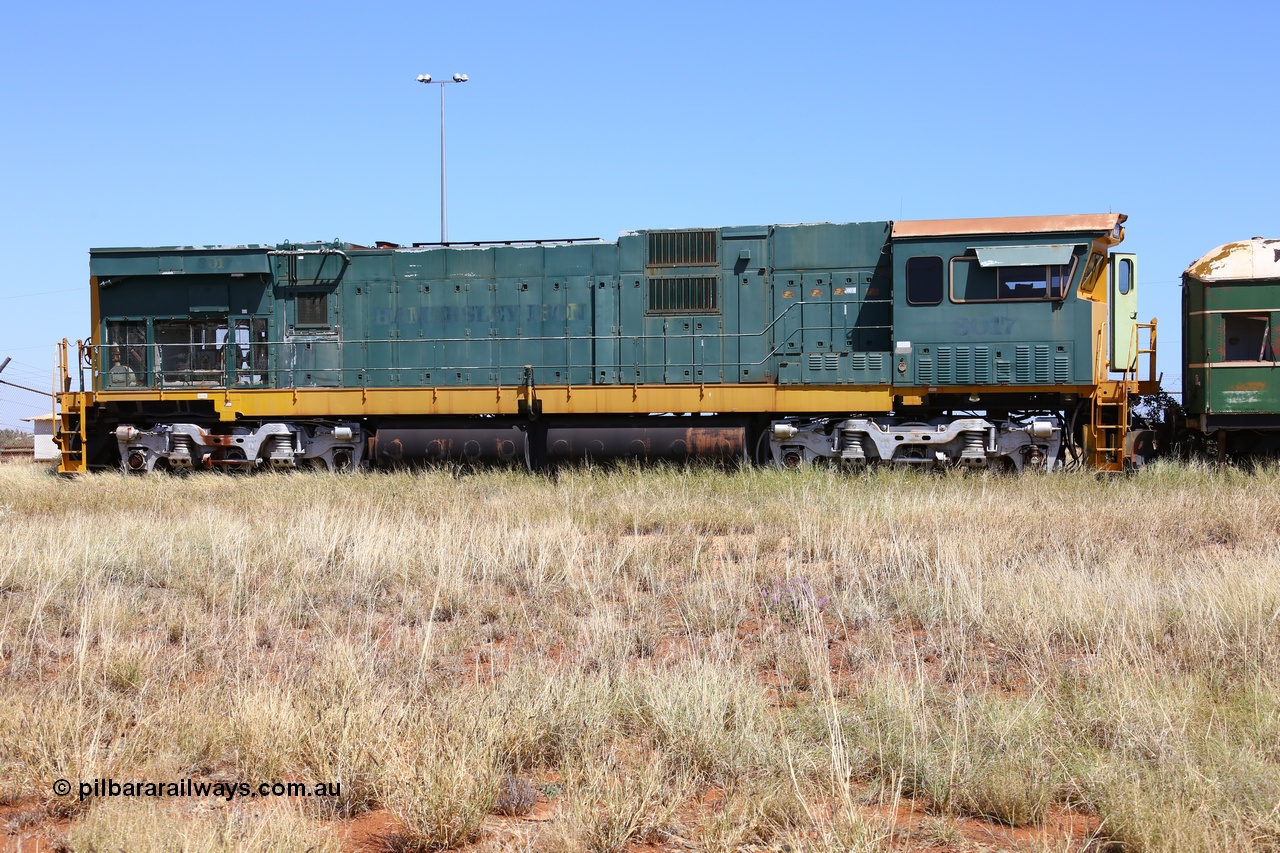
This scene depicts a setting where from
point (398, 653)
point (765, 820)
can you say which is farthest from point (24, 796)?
point (765, 820)

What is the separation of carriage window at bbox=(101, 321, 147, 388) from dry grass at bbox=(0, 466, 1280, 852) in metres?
6.36

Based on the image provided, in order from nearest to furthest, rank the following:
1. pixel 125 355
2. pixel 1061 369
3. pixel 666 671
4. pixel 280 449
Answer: pixel 666 671 < pixel 1061 369 < pixel 280 449 < pixel 125 355

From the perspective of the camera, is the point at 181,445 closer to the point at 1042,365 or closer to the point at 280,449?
the point at 280,449

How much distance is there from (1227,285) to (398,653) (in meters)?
13.5

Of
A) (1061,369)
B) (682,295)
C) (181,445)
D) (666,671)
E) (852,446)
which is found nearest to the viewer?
(666,671)

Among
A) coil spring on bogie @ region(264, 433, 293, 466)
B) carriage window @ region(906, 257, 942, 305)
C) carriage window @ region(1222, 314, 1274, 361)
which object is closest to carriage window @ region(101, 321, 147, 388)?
coil spring on bogie @ region(264, 433, 293, 466)

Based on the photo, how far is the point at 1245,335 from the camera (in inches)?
590

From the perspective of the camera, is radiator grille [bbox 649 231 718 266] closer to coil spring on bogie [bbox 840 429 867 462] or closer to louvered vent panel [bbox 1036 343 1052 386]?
coil spring on bogie [bbox 840 429 867 462]

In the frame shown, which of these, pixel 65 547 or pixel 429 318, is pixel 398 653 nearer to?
pixel 65 547

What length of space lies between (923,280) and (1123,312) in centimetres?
292

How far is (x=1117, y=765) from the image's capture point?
14.3ft

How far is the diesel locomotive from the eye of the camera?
48.8 ft

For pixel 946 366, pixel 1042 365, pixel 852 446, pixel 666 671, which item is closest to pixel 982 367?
pixel 946 366

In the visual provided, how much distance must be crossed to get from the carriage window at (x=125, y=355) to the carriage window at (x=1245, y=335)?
53.7ft
